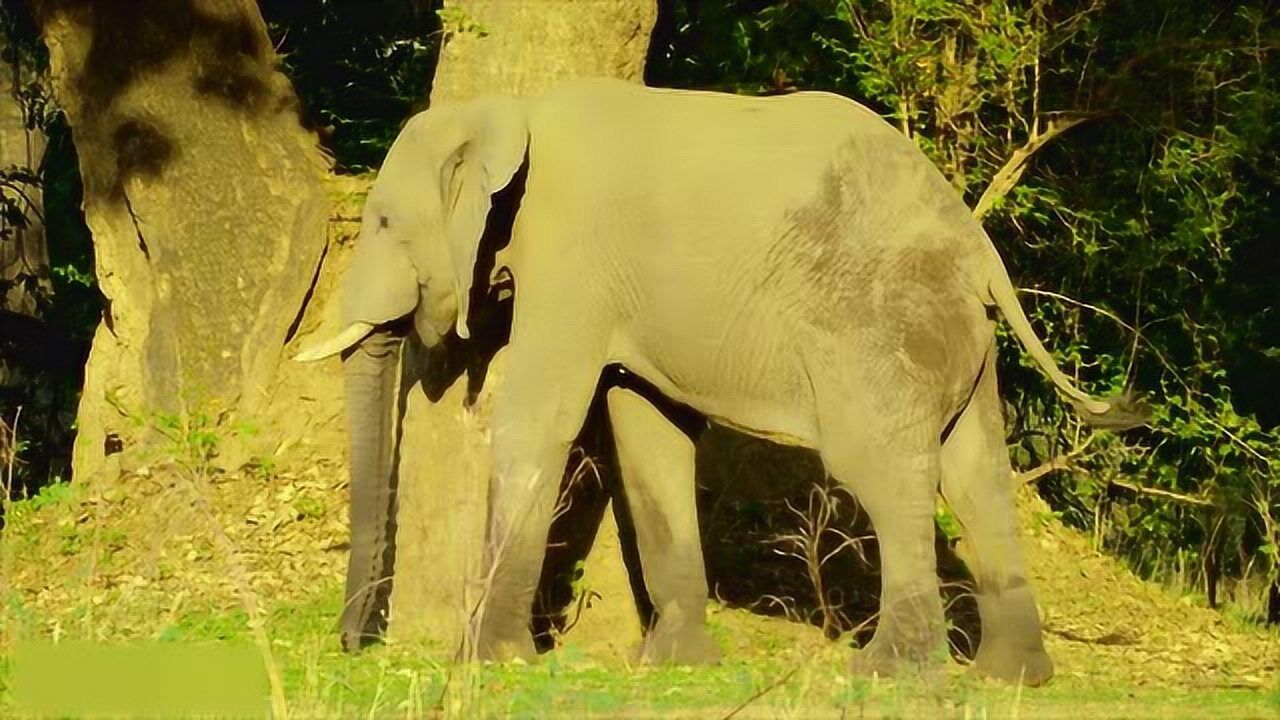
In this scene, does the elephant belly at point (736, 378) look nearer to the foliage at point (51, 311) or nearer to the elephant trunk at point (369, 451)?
the elephant trunk at point (369, 451)

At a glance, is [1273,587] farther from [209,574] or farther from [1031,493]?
[209,574]

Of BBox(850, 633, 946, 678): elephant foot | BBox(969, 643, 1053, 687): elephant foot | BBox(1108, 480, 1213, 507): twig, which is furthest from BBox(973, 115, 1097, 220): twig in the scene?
BBox(850, 633, 946, 678): elephant foot

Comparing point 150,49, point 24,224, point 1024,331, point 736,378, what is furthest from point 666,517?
point 24,224

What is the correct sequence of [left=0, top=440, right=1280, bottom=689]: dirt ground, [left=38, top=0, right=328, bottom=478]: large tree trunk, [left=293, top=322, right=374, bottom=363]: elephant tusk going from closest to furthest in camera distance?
[left=293, top=322, right=374, bottom=363]: elephant tusk, [left=0, top=440, right=1280, bottom=689]: dirt ground, [left=38, top=0, right=328, bottom=478]: large tree trunk

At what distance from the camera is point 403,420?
39.0 feet

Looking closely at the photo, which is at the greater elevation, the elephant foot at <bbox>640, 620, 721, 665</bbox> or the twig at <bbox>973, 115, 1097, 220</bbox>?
the twig at <bbox>973, 115, 1097, 220</bbox>

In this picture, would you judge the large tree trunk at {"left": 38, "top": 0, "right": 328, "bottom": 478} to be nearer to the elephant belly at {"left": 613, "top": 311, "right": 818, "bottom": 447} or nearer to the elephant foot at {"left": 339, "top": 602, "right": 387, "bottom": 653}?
the elephant foot at {"left": 339, "top": 602, "right": 387, "bottom": 653}

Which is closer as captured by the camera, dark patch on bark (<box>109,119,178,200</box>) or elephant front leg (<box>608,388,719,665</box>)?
elephant front leg (<box>608,388,719,665</box>)

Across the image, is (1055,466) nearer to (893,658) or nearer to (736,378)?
(736,378)

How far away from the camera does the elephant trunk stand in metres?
11.3

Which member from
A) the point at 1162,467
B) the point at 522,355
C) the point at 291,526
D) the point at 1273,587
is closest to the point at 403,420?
the point at 522,355

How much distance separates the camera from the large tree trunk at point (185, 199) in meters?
14.5

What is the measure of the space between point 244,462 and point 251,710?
5.83 m

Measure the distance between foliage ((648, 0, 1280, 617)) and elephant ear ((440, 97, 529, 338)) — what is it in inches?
126
